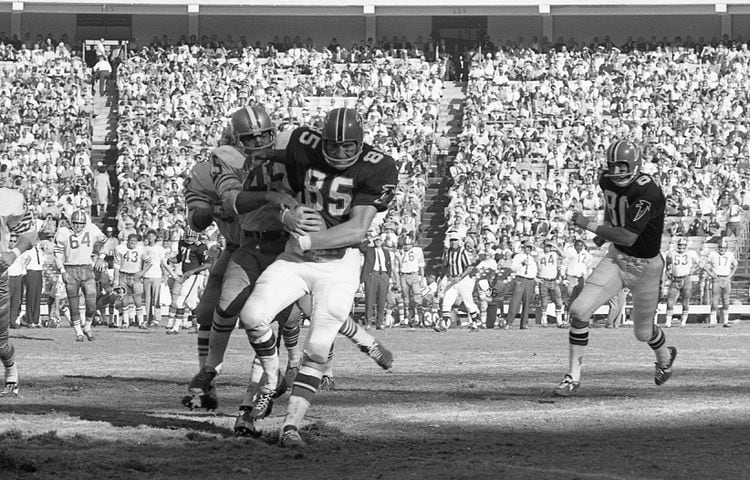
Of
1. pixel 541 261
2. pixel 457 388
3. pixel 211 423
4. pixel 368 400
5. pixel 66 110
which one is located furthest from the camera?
pixel 66 110

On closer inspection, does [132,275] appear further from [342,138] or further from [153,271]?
[342,138]

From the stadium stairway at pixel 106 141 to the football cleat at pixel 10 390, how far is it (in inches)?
810

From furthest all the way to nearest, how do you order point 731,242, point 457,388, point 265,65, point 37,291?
point 265,65, point 731,242, point 37,291, point 457,388

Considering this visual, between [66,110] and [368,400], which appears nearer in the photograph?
[368,400]

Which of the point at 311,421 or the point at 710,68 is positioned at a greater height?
the point at 710,68

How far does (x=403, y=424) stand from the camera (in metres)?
9.01

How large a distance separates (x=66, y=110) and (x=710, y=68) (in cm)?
1889

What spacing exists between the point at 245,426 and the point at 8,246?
305 centimetres

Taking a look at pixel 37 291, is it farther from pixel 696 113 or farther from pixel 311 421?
pixel 696 113

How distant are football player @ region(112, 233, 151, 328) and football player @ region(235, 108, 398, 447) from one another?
16.2 meters

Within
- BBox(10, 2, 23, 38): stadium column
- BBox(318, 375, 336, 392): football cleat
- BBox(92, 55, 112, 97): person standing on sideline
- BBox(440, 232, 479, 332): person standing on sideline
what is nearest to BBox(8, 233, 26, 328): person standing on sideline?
BBox(440, 232, 479, 332): person standing on sideline

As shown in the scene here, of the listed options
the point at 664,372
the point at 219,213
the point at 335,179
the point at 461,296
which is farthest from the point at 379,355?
the point at 461,296

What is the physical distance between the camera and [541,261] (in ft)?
86.1

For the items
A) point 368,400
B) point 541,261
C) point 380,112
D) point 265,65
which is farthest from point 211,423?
point 265,65
